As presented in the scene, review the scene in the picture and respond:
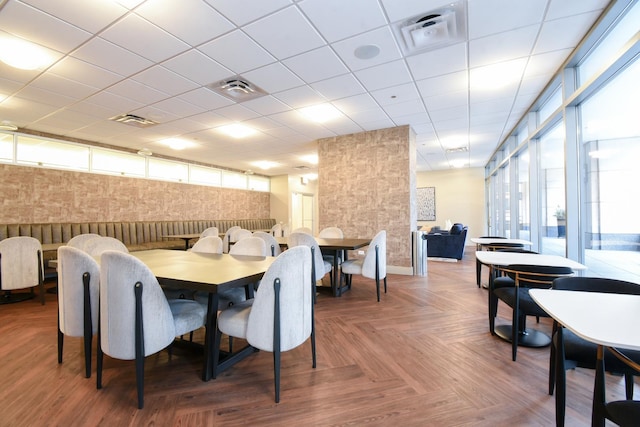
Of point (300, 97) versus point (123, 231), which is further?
point (123, 231)

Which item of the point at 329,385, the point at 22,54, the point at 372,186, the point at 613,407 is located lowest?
the point at 329,385

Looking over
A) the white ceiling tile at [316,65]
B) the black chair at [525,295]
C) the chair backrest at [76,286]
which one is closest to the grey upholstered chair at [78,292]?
the chair backrest at [76,286]

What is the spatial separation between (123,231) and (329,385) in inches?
251

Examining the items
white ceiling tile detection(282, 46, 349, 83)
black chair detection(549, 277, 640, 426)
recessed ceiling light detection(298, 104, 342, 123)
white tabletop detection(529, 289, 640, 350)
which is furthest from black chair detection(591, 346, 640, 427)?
recessed ceiling light detection(298, 104, 342, 123)

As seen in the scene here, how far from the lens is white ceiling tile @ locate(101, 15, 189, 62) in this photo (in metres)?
2.38

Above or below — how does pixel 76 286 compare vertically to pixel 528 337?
above

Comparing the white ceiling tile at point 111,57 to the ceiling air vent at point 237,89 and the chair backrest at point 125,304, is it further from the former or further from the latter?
the chair backrest at point 125,304

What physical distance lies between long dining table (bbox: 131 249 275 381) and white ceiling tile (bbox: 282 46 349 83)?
217cm

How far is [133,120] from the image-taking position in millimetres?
4742

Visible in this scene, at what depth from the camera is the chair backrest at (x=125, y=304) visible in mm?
1564

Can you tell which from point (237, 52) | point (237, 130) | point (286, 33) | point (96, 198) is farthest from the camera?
point (96, 198)

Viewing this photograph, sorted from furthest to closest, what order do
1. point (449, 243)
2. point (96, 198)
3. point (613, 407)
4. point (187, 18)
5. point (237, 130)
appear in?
1. point (449, 243)
2. point (96, 198)
3. point (237, 130)
4. point (187, 18)
5. point (613, 407)

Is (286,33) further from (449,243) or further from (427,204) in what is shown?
(427,204)

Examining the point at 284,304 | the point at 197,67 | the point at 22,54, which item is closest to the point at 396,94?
the point at 197,67
